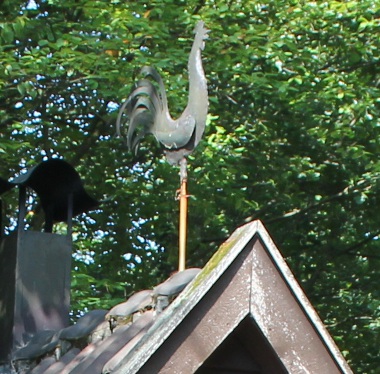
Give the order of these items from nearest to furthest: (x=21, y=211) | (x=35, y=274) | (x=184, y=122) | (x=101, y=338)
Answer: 1. (x=101, y=338)
2. (x=184, y=122)
3. (x=35, y=274)
4. (x=21, y=211)

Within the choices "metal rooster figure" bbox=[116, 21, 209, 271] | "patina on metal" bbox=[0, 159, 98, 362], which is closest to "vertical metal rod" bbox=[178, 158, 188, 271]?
"metal rooster figure" bbox=[116, 21, 209, 271]

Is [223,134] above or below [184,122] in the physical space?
above

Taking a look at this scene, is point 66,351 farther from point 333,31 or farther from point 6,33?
point 333,31

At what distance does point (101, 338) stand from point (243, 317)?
901mm

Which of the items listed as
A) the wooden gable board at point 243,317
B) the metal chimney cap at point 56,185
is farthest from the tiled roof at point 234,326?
the metal chimney cap at point 56,185

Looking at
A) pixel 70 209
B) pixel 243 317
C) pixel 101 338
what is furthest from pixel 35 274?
pixel 243 317

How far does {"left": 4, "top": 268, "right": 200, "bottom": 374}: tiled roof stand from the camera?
427 centimetres

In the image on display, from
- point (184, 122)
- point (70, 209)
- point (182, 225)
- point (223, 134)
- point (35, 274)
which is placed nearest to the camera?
point (182, 225)

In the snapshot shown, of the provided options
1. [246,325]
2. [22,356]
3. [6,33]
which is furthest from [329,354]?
[6,33]

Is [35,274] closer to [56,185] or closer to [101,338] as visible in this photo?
[56,185]

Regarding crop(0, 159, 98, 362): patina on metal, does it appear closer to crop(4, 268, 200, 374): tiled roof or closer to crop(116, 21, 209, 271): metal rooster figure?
crop(4, 268, 200, 374): tiled roof

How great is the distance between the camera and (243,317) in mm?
4004

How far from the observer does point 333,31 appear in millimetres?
13203

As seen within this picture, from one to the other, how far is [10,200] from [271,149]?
3.07 meters
